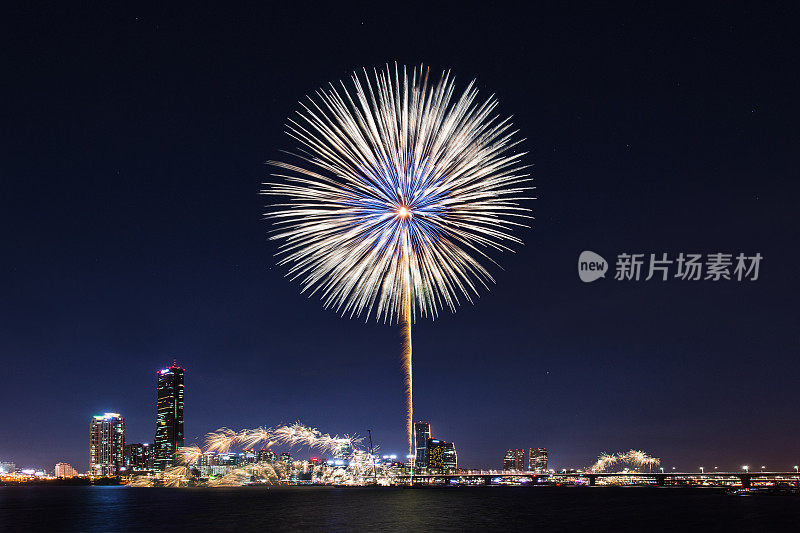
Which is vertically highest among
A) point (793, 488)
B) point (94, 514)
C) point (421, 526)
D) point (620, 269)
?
point (620, 269)

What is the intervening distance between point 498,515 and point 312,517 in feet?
94.6

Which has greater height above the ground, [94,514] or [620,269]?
[620,269]

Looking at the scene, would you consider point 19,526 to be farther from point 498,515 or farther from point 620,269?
point 620,269

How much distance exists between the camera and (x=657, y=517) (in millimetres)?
100938

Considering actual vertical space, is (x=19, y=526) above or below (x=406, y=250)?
below

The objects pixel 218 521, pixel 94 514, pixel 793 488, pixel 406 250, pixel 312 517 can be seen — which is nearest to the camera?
pixel 406 250

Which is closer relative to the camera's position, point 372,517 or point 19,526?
point 19,526

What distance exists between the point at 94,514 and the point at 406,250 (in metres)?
99.7

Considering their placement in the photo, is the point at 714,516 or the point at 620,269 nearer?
the point at 620,269

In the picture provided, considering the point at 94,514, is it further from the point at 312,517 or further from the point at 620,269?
the point at 620,269

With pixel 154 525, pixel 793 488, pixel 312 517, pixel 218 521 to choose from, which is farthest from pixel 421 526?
pixel 793 488

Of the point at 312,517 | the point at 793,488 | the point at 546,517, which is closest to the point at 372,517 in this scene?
the point at 312,517

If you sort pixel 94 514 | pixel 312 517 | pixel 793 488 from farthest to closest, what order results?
pixel 793 488, pixel 94 514, pixel 312 517

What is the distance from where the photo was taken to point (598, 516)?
104 metres
